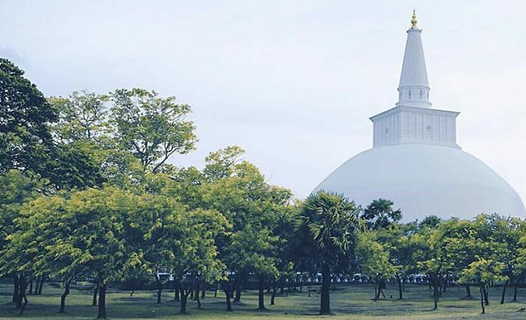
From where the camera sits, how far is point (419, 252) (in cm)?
5756

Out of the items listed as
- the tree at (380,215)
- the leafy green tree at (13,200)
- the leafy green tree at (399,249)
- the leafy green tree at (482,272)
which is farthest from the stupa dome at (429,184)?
the leafy green tree at (13,200)

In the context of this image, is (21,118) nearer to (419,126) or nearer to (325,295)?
(325,295)

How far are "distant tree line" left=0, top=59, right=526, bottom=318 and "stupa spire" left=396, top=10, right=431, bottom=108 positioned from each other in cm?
4526

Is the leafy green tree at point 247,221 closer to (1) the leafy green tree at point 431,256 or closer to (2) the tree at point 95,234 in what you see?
(2) the tree at point 95,234

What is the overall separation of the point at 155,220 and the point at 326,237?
11.6 meters

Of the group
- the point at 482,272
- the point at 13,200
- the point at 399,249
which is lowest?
the point at 482,272

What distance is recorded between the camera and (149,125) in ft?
177

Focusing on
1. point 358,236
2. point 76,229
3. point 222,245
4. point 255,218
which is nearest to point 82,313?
point 76,229

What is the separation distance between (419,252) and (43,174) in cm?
3298

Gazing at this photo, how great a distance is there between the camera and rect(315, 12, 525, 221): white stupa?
9244 centimetres

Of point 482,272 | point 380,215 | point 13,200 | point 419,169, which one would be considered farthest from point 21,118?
point 419,169

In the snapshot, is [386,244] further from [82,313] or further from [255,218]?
[82,313]

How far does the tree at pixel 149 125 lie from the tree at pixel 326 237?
16405 millimetres

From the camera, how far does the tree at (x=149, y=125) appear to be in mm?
54094
